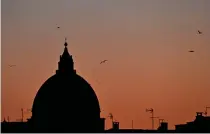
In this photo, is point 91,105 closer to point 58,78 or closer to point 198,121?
point 58,78

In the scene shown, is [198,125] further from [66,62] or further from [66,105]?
[66,62]

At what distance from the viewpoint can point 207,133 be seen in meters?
94.0

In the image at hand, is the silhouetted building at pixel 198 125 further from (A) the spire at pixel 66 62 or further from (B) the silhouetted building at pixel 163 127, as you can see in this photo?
(A) the spire at pixel 66 62

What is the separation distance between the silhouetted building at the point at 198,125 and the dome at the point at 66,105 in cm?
1028

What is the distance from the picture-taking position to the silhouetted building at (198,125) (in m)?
104

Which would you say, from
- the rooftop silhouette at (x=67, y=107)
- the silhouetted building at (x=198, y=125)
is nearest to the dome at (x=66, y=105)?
the rooftop silhouette at (x=67, y=107)

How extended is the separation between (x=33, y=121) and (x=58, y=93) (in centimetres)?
332

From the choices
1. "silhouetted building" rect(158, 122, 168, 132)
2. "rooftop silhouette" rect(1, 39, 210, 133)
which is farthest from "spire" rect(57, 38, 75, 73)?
"silhouetted building" rect(158, 122, 168, 132)

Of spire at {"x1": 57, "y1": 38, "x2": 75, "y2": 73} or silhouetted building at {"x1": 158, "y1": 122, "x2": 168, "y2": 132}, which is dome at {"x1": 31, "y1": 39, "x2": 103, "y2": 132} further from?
silhouetted building at {"x1": 158, "y1": 122, "x2": 168, "y2": 132}

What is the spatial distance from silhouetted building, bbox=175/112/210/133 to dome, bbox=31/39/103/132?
10.3 metres

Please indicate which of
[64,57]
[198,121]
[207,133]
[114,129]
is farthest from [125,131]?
[207,133]

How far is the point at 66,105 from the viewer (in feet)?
395

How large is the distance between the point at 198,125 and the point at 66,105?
17641 millimetres

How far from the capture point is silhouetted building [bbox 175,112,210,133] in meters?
104
